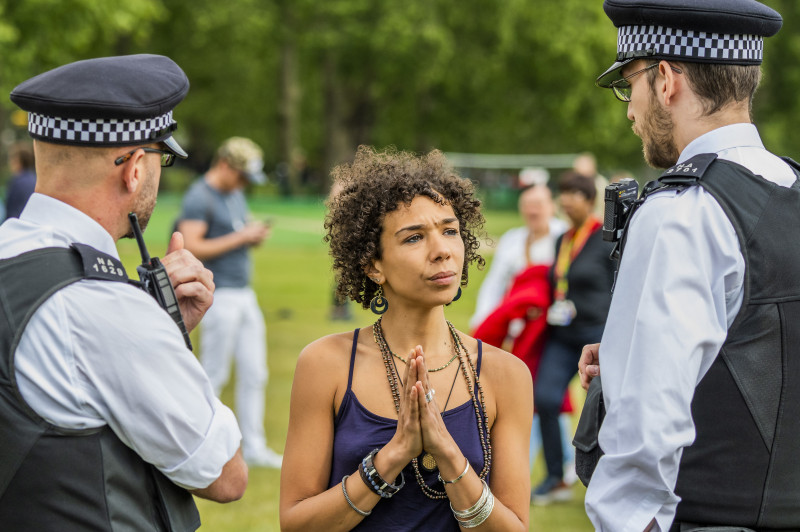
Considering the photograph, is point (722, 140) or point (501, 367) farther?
point (501, 367)

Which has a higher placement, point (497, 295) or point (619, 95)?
point (619, 95)

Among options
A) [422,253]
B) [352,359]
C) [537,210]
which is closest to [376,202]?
[422,253]

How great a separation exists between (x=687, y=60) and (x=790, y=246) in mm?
606

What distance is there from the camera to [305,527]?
3.03m

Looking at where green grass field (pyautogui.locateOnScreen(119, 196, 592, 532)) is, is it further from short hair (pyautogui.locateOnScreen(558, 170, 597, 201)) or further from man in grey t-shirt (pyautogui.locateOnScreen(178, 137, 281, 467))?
short hair (pyautogui.locateOnScreen(558, 170, 597, 201))

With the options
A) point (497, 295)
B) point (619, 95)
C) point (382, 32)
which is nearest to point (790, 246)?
point (619, 95)

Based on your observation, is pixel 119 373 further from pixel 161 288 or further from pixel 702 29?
pixel 702 29

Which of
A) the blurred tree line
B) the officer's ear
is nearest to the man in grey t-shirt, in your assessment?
the officer's ear

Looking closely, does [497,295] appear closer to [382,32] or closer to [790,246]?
[790,246]

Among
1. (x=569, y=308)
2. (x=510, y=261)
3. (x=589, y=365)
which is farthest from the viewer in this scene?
(x=510, y=261)

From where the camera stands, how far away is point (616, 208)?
2.94 m

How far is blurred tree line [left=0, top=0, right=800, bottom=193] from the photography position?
37.9 m

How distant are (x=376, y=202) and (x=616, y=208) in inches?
33.0

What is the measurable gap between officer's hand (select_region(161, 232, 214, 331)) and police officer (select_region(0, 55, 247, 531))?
0.19 m
